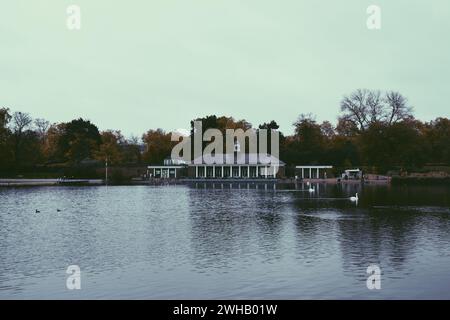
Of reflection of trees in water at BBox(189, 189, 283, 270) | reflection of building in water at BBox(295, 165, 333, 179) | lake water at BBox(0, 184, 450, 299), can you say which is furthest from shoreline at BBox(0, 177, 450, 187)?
lake water at BBox(0, 184, 450, 299)

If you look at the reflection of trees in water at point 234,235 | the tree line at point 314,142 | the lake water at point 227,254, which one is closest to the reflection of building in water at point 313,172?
the tree line at point 314,142

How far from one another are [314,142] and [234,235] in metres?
103

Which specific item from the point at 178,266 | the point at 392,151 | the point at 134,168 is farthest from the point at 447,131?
the point at 178,266

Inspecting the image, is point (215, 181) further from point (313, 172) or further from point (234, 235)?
point (234, 235)

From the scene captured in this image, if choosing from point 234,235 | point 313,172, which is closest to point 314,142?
point 313,172

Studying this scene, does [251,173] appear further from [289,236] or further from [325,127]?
[289,236]

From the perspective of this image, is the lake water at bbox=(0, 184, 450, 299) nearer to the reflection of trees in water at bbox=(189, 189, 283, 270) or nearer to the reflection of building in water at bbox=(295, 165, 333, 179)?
the reflection of trees in water at bbox=(189, 189, 283, 270)

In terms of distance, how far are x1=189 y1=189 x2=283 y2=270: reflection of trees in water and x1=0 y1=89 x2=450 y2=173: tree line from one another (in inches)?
2863

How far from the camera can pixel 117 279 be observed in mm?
20094

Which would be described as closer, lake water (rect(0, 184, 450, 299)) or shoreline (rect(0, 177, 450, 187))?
lake water (rect(0, 184, 450, 299))

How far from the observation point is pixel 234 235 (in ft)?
103

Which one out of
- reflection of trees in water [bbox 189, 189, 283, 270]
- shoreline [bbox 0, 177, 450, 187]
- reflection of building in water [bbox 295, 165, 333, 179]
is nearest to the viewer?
reflection of trees in water [bbox 189, 189, 283, 270]

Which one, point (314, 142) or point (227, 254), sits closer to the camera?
point (227, 254)

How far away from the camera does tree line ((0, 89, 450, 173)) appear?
11444 centimetres
